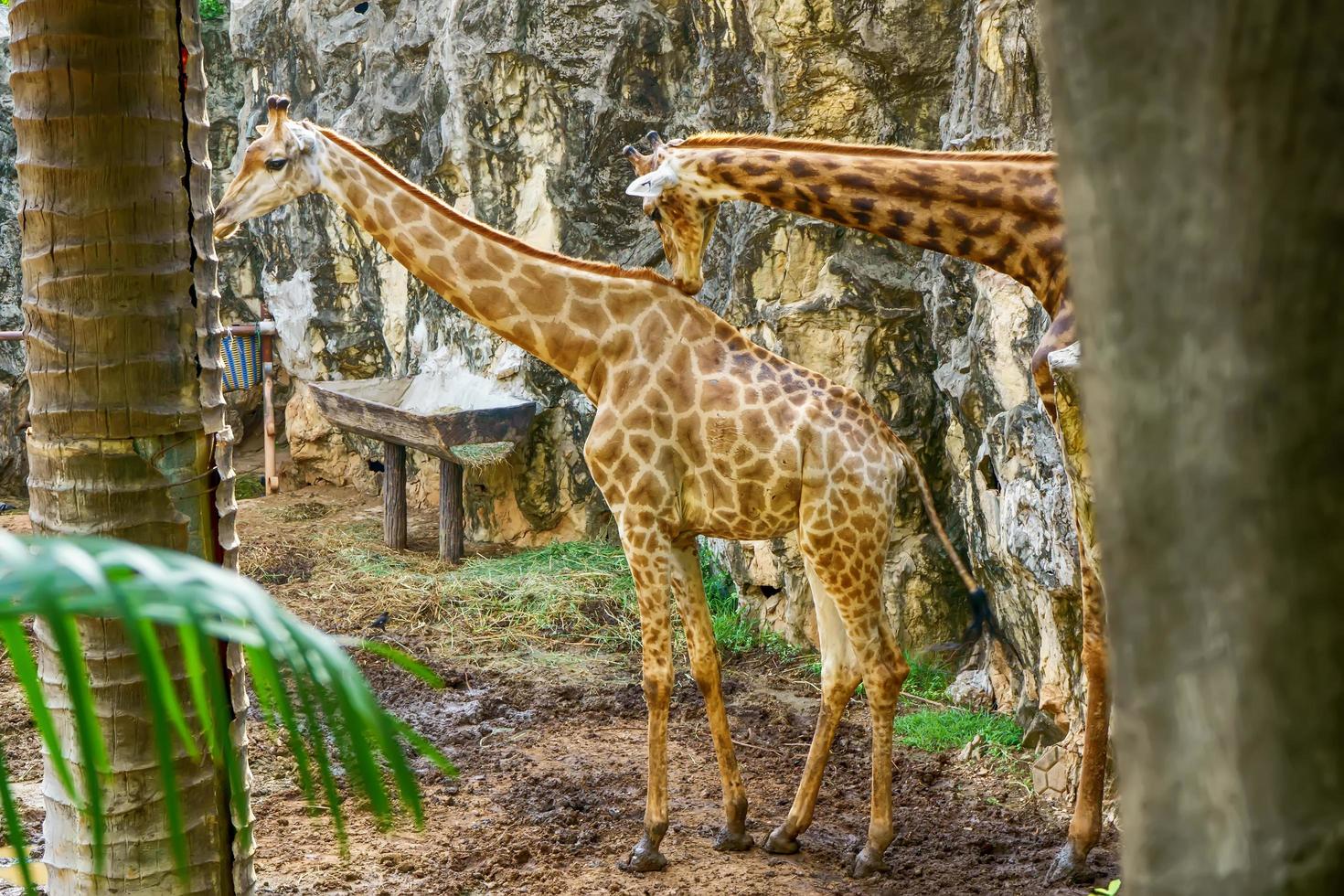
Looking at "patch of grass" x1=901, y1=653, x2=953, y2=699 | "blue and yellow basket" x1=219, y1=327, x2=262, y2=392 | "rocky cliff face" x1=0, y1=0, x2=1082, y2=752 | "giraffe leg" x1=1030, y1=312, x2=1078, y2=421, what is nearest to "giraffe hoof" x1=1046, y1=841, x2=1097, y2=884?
"rocky cliff face" x1=0, y1=0, x2=1082, y2=752

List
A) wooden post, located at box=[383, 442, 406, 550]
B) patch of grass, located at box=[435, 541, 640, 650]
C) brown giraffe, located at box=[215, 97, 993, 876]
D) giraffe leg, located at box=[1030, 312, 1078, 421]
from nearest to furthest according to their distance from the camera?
giraffe leg, located at box=[1030, 312, 1078, 421], brown giraffe, located at box=[215, 97, 993, 876], patch of grass, located at box=[435, 541, 640, 650], wooden post, located at box=[383, 442, 406, 550]

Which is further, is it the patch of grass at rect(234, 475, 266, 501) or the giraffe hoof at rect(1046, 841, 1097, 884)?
the patch of grass at rect(234, 475, 266, 501)

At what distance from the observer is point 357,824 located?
15.1 ft

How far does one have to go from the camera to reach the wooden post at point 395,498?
8609mm

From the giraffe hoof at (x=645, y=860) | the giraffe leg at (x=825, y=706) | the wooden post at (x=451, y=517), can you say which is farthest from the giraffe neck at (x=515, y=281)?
the wooden post at (x=451, y=517)

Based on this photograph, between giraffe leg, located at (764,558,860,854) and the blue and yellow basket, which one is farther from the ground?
the blue and yellow basket

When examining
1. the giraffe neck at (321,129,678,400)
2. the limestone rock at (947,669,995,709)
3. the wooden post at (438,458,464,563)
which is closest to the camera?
the giraffe neck at (321,129,678,400)

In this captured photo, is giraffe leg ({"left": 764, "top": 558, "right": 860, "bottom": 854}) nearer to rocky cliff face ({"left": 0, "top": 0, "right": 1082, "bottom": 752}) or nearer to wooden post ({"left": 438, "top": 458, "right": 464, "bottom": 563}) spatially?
rocky cliff face ({"left": 0, "top": 0, "right": 1082, "bottom": 752})

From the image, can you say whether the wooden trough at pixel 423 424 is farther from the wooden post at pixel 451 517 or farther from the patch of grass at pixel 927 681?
the patch of grass at pixel 927 681

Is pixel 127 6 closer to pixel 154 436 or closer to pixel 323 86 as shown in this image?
pixel 154 436

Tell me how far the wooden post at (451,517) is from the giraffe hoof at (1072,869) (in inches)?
201

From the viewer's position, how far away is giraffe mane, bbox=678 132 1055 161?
3732mm

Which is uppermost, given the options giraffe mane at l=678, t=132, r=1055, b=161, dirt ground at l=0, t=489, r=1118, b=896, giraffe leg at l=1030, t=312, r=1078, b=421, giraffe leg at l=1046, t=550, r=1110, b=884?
giraffe mane at l=678, t=132, r=1055, b=161

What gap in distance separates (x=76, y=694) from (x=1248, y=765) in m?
0.68
